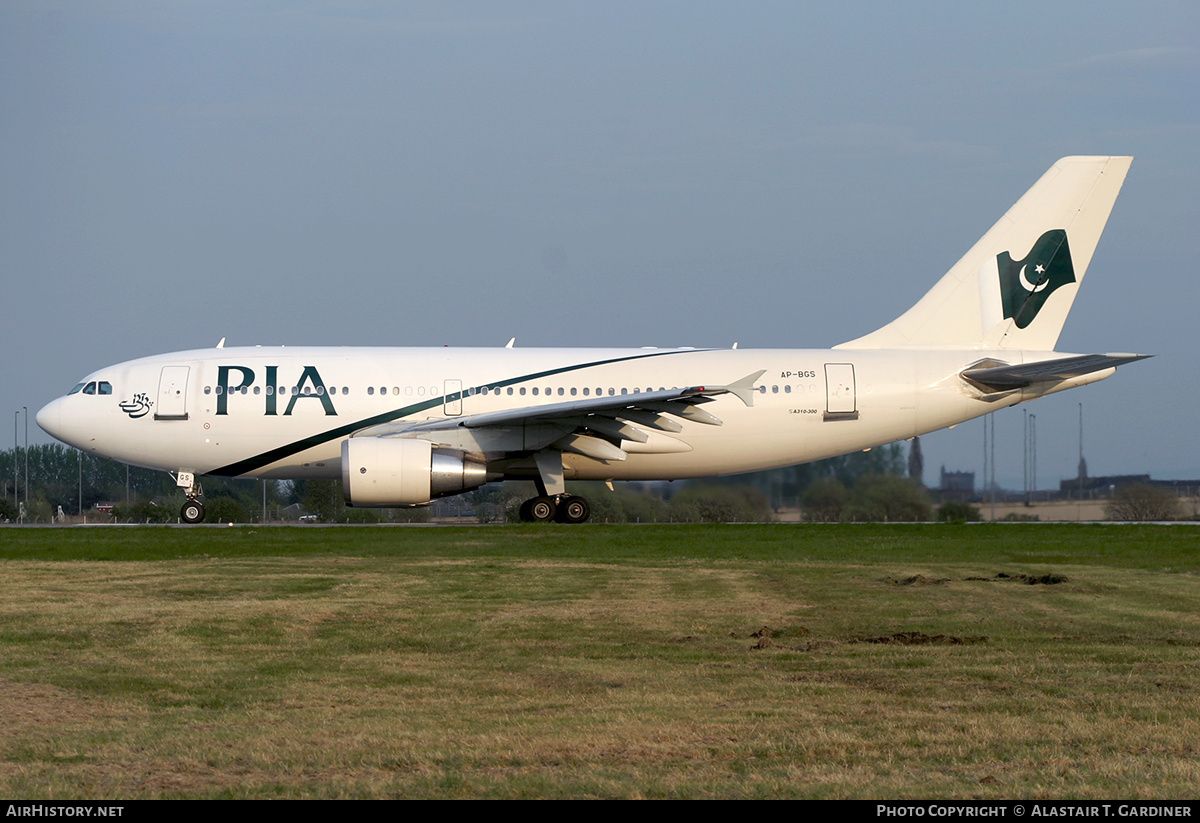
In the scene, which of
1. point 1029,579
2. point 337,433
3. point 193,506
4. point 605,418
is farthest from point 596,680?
point 193,506

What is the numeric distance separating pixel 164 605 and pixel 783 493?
1659 centimetres

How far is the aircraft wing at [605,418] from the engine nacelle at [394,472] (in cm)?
118

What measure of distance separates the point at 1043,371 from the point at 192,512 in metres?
16.4

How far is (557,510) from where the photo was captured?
2330 cm

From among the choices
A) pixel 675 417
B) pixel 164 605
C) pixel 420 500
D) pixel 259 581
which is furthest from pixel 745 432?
pixel 164 605

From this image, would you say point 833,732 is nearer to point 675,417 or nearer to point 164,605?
point 164,605

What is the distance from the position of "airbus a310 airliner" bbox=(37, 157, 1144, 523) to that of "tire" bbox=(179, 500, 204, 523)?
35 mm

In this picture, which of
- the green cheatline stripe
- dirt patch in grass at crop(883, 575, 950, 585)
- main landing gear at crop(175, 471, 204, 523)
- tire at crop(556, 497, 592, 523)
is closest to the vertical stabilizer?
tire at crop(556, 497, 592, 523)

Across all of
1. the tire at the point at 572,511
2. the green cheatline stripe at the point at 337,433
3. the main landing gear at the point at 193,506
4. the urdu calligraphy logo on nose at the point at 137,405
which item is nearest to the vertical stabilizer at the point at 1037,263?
the tire at the point at 572,511

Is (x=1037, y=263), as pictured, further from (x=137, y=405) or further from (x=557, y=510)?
(x=137, y=405)

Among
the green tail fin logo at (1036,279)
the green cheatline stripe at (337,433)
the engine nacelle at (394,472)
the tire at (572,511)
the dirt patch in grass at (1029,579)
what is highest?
the green tail fin logo at (1036,279)

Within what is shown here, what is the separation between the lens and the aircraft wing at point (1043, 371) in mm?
22766

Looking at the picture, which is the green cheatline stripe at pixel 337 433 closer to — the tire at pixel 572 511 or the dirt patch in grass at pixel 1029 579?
the tire at pixel 572 511

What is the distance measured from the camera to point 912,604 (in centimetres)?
1109
